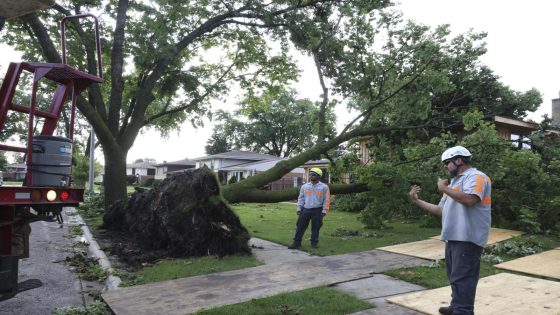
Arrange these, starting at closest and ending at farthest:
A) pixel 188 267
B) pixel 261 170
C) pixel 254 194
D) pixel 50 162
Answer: pixel 50 162 < pixel 188 267 < pixel 254 194 < pixel 261 170

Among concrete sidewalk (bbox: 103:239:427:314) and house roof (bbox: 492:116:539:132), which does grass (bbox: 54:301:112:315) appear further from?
house roof (bbox: 492:116:539:132)

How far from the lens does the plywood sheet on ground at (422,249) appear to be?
772cm

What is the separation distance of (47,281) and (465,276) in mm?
5651

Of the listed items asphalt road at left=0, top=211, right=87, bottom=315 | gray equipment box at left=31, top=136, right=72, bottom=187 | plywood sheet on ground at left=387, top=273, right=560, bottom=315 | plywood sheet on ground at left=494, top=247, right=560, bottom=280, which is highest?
gray equipment box at left=31, top=136, right=72, bottom=187

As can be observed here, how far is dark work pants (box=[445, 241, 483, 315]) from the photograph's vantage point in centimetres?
420

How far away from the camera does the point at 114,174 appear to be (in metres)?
15.0

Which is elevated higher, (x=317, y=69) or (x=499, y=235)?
(x=317, y=69)

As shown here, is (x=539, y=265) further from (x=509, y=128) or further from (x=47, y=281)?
(x=509, y=128)

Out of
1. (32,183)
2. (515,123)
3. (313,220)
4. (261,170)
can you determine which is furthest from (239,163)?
(32,183)

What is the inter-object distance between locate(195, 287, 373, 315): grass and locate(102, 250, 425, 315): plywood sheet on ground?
25 cm

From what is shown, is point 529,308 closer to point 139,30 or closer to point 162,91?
point 139,30

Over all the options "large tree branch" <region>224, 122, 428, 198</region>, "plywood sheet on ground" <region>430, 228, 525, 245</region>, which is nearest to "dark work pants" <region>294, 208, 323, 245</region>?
"large tree branch" <region>224, 122, 428, 198</region>

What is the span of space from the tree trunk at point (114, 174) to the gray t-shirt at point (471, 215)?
1265cm

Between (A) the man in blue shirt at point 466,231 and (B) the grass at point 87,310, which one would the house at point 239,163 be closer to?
(B) the grass at point 87,310
